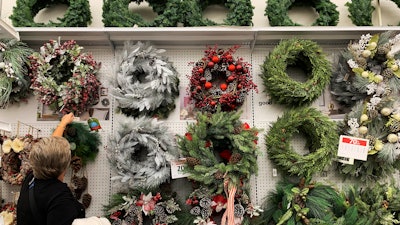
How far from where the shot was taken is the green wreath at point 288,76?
2660mm

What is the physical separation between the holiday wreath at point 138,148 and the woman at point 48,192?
633 mm

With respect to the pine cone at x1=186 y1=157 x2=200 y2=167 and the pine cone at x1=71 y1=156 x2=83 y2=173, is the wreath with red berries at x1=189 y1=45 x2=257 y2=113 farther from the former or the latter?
the pine cone at x1=71 y1=156 x2=83 y2=173

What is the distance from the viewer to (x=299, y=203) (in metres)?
2.56

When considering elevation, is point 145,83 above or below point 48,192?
above

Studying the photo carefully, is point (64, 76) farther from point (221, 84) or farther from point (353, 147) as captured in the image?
point (353, 147)

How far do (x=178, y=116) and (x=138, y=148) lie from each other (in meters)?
0.38

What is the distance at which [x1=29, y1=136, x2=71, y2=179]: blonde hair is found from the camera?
6.10ft

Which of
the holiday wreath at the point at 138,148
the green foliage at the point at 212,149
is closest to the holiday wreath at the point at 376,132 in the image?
the green foliage at the point at 212,149

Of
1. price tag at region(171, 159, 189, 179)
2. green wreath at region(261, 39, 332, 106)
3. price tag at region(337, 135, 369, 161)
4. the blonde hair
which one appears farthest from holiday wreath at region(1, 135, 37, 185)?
price tag at region(337, 135, 369, 161)

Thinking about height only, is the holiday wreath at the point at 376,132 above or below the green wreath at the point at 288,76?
below

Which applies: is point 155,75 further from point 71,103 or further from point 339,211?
point 339,211

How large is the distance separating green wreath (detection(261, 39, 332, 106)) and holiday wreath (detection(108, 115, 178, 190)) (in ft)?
2.61

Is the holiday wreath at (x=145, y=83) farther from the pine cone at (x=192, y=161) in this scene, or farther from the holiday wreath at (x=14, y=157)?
the holiday wreath at (x=14, y=157)

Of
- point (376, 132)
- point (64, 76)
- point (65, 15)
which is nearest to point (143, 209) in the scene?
point (64, 76)
